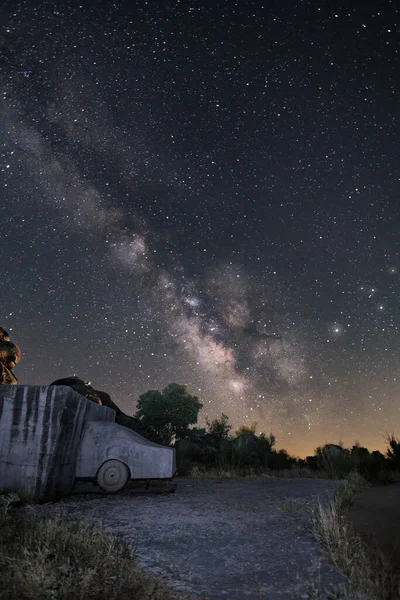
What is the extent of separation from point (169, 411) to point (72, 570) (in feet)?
95.2

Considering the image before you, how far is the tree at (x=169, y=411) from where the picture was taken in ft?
103

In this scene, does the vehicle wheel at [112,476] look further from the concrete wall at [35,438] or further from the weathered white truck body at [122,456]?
the concrete wall at [35,438]

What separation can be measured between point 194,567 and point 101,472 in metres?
5.18

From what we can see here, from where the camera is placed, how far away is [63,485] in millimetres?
8180

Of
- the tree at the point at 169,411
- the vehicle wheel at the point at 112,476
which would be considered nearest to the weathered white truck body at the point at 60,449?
the vehicle wheel at the point at 112,476

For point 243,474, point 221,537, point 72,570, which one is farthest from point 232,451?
point 72,570

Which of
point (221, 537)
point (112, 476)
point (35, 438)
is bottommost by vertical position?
point (221, 537)

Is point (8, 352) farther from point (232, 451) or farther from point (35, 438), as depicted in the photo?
point (232, 451)

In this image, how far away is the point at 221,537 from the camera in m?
5.18

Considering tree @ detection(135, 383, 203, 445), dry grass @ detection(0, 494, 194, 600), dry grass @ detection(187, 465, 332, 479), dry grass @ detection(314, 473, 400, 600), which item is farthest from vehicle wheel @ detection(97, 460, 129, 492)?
tree @ detection(135, 383, 203, 445)

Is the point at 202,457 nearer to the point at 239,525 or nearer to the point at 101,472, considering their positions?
the point at 101,472

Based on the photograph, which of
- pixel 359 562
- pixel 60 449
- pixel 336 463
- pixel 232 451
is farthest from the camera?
pixel 232 451

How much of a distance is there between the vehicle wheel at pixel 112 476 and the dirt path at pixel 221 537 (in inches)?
8.6

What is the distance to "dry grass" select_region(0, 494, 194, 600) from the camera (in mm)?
2988
